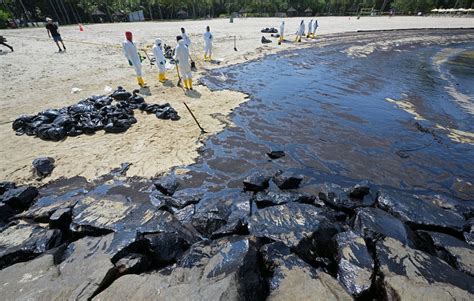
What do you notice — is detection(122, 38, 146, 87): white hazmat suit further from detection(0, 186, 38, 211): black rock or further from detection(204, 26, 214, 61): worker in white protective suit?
detection(0, 186, 38, 211): black rock

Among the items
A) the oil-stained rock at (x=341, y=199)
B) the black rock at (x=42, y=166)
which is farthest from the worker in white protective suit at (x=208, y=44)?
the oil-stained rock at (x=341, y=199)

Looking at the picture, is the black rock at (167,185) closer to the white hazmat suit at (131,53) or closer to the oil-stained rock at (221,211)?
the oil-stained rock at (221,211)

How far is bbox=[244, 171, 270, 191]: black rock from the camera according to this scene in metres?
5.16

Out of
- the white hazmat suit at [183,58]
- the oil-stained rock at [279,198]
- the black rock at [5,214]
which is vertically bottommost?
the oil-stained rock at [279,198]

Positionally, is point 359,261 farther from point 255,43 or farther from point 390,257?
point 255,43

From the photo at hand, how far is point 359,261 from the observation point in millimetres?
3367

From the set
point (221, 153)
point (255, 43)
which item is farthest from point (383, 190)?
point (255, 43)

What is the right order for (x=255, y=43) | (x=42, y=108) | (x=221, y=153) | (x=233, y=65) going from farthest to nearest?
(x=255, y=43)
(x=233, y=65)
(x=42, y=108)
(x=221, y=153)

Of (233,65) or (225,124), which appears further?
(233,65)

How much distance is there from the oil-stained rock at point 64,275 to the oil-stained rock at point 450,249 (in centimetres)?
481

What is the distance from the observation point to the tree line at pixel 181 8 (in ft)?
140

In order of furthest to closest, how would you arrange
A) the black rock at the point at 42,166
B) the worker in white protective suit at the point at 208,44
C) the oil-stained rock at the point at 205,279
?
the worker in white protective suit at the point at 208,44
the black rock at the point at 42,166
the oil-stained rock at the point at 205,279

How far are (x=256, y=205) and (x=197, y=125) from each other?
4.08m

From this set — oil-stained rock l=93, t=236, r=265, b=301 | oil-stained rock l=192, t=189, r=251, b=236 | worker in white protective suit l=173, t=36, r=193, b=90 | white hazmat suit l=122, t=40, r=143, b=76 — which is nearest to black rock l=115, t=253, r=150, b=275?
oil-stained rock l=93, t=236, r=265, b=301
